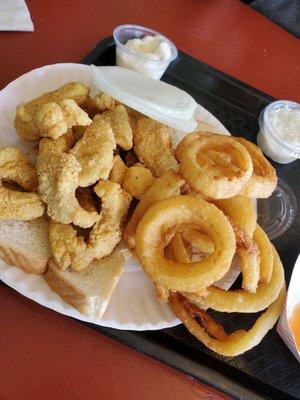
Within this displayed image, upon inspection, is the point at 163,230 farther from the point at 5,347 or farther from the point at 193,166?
the point at 5,347

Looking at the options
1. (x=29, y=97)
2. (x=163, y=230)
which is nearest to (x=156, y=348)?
(x=163, y=230)

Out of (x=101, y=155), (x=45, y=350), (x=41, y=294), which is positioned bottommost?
(x=45, y=350)

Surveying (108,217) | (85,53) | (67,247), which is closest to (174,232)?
(108,217)

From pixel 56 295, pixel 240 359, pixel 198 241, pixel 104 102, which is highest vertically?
pixel 104 102

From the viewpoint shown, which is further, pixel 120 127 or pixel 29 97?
pixel 29 97

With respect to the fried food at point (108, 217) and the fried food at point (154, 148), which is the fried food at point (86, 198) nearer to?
the fried food at point (108, 217)

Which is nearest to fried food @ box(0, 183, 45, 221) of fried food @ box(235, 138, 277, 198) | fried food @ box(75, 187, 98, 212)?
fried food @ box(75, 187, 98, 212)

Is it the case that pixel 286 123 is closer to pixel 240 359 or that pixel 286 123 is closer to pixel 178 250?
pixel 178 250
